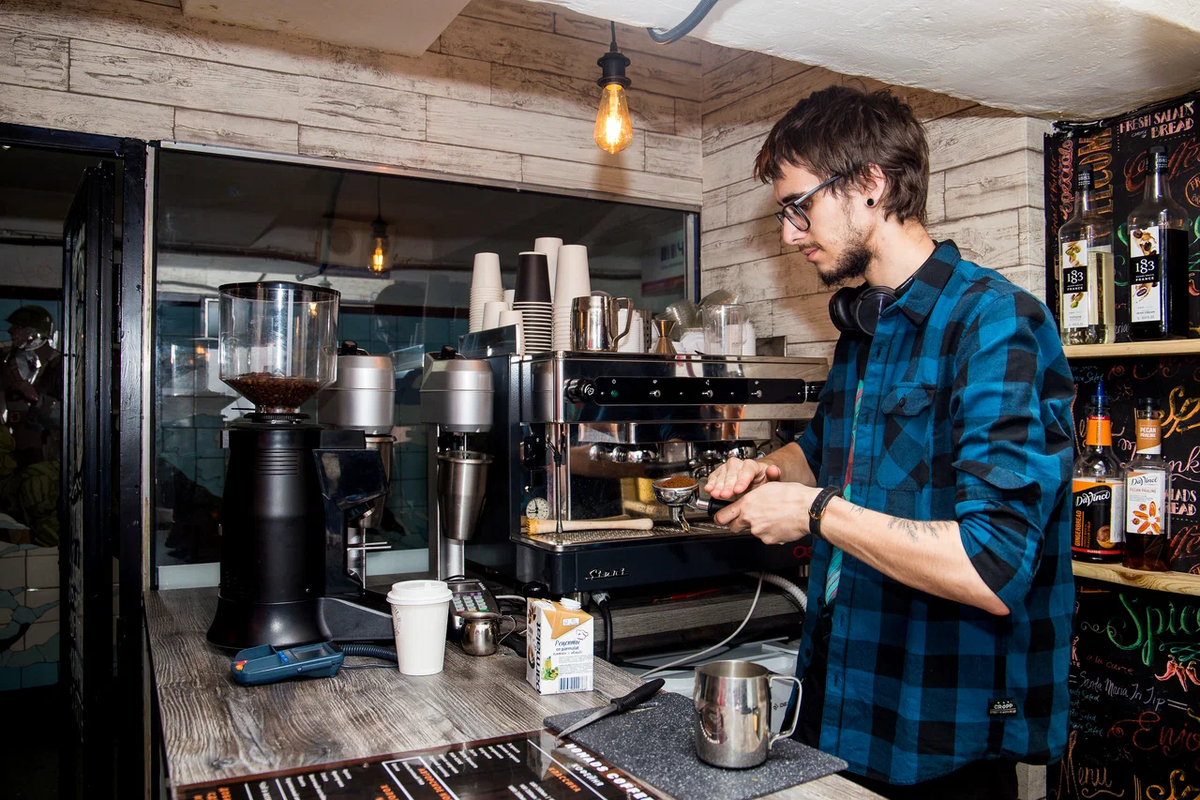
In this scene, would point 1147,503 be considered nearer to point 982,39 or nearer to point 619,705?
point 982,39

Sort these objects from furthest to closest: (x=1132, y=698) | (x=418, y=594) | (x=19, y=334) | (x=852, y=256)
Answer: (x=19, y=334), (x=1132, y=698), (x=852, y=256), (x=418, y=594)

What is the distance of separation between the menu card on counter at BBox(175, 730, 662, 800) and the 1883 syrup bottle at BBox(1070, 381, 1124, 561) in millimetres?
1187

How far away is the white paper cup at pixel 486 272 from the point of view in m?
2.35

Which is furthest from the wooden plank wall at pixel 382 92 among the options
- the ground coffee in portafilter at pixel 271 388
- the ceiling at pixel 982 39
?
the ceiling at pixel 982 39

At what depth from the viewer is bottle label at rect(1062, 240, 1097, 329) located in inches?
71.8

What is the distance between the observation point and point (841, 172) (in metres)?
1.55

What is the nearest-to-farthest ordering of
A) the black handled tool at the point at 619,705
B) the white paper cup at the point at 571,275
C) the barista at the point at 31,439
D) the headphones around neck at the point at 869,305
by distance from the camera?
the black handled tool at the point at 619,705
the headphones around neck at the point at 869,305
the white paper cup at the point at 571,275
the barista at the point at 31,439

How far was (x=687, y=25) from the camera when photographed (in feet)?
4.88

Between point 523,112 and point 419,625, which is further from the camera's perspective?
point 523,112

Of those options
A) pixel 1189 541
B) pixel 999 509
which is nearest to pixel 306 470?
pixel 999 509

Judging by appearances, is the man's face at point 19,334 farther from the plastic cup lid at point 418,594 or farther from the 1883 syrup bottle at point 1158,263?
the 1883 syrup bottle at point 1158,263

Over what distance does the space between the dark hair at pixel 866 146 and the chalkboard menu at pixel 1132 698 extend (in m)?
0.96

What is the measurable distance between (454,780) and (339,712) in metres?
0.32

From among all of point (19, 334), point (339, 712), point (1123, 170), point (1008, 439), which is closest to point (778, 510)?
point (1008, 439)
